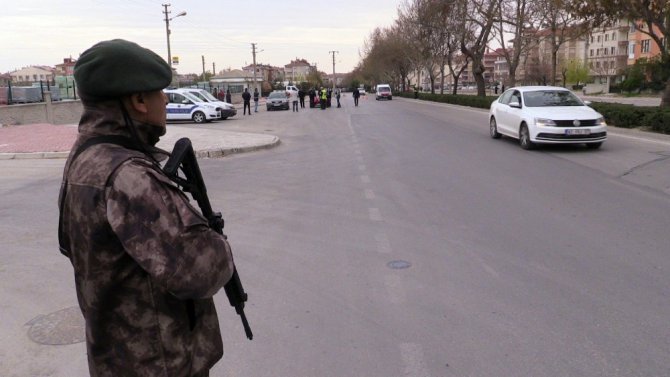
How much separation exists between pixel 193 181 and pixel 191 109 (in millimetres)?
27574

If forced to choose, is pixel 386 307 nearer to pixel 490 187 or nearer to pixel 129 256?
pixel 129 256

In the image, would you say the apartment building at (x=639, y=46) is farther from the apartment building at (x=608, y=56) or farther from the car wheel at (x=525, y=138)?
the car wheel at (x=525, y=138)

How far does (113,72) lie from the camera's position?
162cm

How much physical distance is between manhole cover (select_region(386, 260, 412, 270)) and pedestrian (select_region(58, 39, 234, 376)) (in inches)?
145

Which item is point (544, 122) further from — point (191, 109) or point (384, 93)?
point (384, 93)

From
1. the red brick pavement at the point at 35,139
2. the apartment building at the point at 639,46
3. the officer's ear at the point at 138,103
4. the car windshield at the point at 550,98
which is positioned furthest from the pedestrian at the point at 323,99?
the apartment building at the point at 639,46

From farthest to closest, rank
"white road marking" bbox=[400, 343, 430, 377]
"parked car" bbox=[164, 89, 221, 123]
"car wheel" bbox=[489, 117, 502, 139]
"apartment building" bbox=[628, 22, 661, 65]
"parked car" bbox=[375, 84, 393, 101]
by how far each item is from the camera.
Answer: "apartment building" bbox=[628, 22, 661, 65], "parked car" bbox=[375, 84, 393, 101], "parked car" bbox=[164, 89, 221, 123], "car wheel" bbox=[489, 117, 502, 139], "white road marking" bbox=[400, 343, 430, 377]

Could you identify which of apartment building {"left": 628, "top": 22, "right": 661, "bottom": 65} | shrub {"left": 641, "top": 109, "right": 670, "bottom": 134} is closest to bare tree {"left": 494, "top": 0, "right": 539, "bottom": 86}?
shrub {"left": 641, "top": 109, "right": 670, "bottom": 134}

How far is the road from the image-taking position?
3643 millimetres

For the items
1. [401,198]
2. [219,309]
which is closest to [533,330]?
[219,309]

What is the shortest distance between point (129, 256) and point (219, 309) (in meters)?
2.96

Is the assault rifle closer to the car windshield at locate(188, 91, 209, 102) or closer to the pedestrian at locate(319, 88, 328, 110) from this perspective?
the car windshield at locate(188, 91, 209, 102)

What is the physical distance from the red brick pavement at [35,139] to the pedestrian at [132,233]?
1472 cm

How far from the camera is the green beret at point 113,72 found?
63.7 inches
